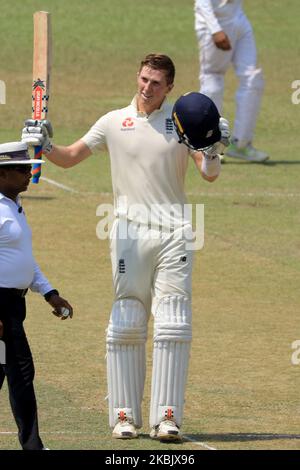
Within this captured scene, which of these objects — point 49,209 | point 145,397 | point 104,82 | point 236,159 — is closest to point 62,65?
point 104,82

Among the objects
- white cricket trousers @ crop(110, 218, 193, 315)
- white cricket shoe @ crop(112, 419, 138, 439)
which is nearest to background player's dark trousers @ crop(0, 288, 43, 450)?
white cricket shoe @ crop(112, 419, 138, 439)

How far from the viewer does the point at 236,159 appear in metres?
21.2

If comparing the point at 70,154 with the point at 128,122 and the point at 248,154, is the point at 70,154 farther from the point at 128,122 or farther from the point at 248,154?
the point at 248,154

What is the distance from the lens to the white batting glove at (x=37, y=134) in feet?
31.0

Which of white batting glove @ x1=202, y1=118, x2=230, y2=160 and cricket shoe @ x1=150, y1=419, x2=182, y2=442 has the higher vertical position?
white batting glove @ x1=202, y1=118, x2=230, y2=160

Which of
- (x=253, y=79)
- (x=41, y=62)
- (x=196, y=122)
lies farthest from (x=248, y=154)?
(x=196, y=122)

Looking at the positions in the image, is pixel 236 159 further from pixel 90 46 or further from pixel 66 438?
pixel 66 438

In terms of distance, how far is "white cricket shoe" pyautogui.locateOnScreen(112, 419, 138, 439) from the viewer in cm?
939

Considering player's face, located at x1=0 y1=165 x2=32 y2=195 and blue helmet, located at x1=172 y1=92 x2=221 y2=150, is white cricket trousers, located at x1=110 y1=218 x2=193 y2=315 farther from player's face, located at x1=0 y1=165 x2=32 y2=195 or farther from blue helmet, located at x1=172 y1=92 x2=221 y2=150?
player's face, located at x1=0 y1=165 x2=32 y2=195

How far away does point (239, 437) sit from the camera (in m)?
9.56

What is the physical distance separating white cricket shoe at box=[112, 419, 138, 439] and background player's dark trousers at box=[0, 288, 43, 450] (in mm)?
850

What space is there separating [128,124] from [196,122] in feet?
1.96

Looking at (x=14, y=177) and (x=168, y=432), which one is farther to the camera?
(x=168, y=432)

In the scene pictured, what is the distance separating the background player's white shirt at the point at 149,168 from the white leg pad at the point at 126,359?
1.90 ft
